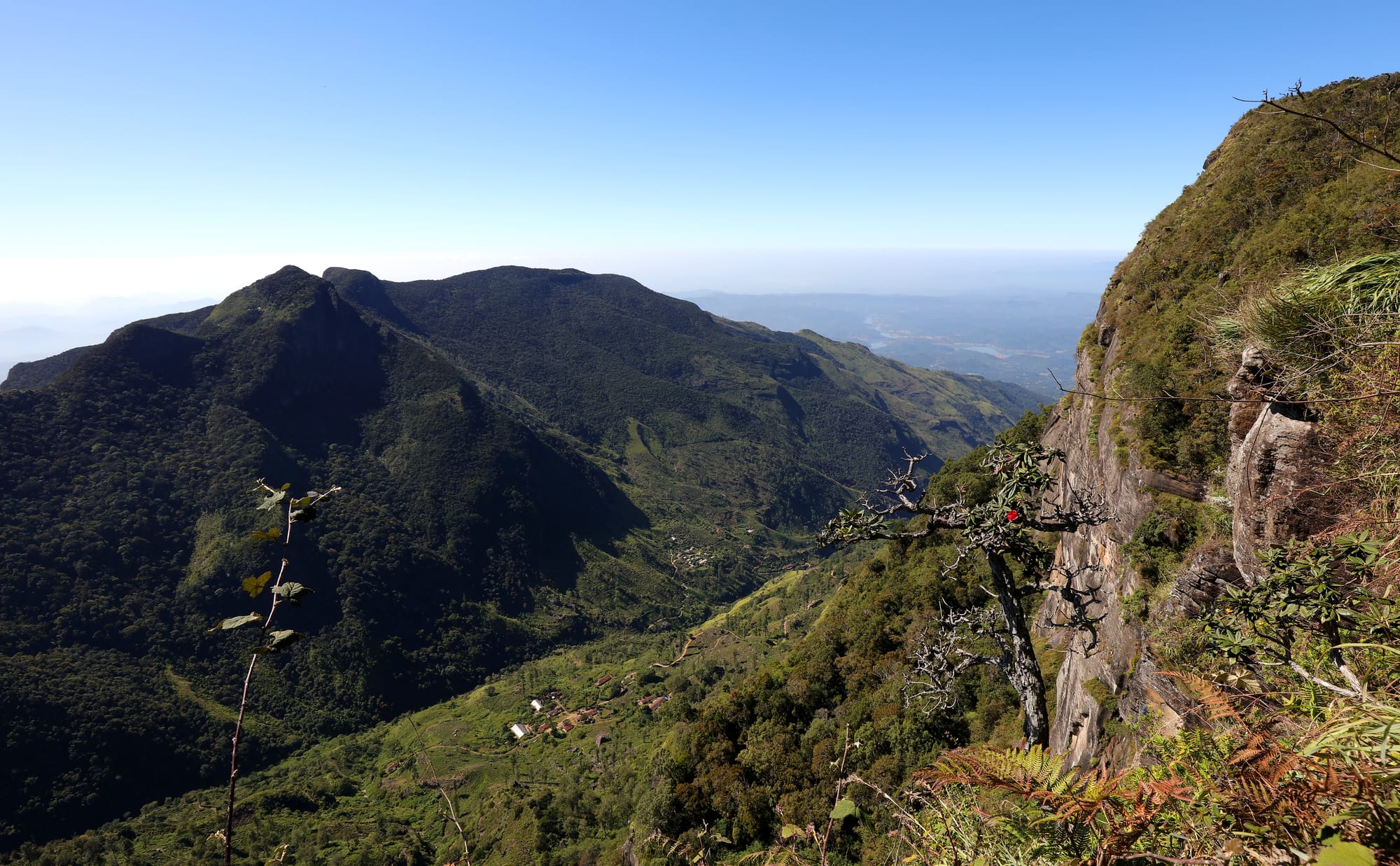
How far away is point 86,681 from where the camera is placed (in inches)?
3196

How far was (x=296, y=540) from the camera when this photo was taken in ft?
354

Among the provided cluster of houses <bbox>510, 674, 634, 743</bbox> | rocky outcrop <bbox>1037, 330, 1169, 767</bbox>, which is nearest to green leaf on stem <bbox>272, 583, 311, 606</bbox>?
rocky outcrop <bbox>1037, 330, 1169, 767</bbox>

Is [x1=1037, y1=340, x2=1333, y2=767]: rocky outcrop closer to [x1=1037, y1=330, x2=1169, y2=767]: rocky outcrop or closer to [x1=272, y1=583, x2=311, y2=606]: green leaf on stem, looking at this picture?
[x1=1037, y1=330, x2=1169, y2=767]: rocky outcrop

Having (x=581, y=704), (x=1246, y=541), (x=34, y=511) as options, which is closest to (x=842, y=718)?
(x=1246, y=541)

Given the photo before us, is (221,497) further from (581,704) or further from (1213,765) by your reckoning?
(1213,765)

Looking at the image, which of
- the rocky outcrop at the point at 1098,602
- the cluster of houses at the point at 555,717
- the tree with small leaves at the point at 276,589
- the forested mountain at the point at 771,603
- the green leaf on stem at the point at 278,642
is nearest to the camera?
the tree with small leaves at the point at 276,589

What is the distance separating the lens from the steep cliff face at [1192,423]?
321 inches

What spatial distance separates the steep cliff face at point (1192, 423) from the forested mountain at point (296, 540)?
99.6 metres

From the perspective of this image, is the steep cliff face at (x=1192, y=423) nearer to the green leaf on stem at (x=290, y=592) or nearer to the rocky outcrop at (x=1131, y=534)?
the rocky outcrop at (x=1131, y=534)

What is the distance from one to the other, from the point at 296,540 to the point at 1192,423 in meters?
133

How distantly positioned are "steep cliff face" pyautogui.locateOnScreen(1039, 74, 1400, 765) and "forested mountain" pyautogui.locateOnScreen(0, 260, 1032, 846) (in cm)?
9955

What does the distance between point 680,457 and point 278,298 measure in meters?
129

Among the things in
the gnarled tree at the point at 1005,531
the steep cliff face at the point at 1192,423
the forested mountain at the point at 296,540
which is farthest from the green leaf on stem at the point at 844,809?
the forested mountain at the point at 296,540

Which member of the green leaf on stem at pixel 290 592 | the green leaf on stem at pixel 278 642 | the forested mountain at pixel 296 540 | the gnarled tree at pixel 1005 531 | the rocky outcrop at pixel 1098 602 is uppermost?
the green leaf on stem at pixel 290 592
